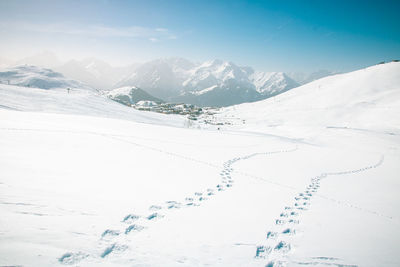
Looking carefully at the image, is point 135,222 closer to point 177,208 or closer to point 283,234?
point 177,208

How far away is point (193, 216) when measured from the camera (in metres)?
6.97

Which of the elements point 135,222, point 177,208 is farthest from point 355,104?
point 135,222

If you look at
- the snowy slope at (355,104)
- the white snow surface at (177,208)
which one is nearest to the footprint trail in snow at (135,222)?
the white snow surface at (177,208)

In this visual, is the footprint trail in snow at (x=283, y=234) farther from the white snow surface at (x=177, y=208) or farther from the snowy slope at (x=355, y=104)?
the snowy slope at (x=355, y=104)

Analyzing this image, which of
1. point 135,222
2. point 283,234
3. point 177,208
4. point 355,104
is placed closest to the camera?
point 135,222

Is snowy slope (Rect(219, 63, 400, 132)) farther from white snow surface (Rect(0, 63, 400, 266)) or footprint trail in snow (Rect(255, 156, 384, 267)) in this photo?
footprint trail in snow (Rect(255, 156, 384, 267))

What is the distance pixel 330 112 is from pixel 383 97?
27.6 m

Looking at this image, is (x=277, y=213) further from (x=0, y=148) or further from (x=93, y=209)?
(x=0, y=148)

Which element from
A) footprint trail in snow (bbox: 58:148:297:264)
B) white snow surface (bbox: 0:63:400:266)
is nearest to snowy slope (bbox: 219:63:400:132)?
white snow surface (bbox: 0:63:400:266)

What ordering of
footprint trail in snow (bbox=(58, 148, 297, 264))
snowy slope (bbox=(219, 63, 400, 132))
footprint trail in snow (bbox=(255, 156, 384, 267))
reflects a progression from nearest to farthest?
footprint trail in snow (bbox=(58, 148, 297, 264)), footprint trail in snow (bbox=(255, 156, 384, 267)), snowy slope (bbox=(219, 63, 400, 132))

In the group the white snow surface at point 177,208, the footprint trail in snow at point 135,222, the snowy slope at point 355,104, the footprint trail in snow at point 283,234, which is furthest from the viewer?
the snowy slope at point 355,104

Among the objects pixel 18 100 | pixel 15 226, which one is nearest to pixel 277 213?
pixel 15 226

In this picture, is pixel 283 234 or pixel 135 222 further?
pixel 283 234

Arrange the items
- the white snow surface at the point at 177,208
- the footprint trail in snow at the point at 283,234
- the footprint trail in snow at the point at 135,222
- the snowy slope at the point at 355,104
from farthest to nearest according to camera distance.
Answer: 1. the snowy slope at the point at 355,104
2. the footprint trail in snow at the point at 283,234
3. the white snow surface at the point at 177,208
4. the footprint trail in snow at the point at 135,222
